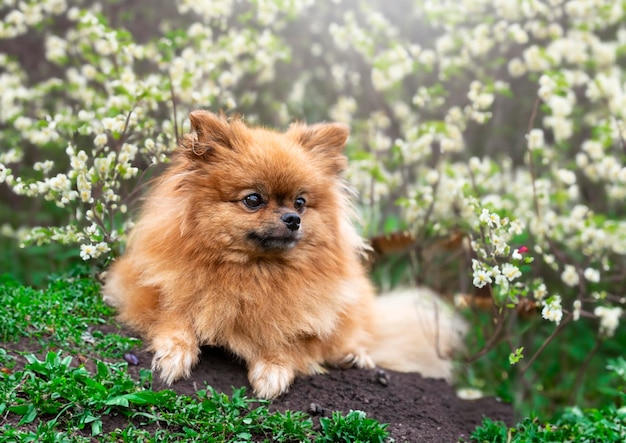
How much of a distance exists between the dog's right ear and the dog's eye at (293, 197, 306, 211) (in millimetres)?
486

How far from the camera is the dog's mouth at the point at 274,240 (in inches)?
141

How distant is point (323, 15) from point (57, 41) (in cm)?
295

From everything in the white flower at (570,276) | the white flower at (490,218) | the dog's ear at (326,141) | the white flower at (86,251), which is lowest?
the white flower at (86,251)

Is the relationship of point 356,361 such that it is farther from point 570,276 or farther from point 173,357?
point 570,276

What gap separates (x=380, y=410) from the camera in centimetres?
365

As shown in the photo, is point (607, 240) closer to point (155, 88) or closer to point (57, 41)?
point (155, 88)

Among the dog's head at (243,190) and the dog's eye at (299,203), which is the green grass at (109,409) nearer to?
the dog's head at (243,190)

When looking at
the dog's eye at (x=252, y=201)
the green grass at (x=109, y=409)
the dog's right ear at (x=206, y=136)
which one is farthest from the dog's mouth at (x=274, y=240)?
the green grass at (x=109, y=409)

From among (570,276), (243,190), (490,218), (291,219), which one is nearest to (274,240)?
(291,219)

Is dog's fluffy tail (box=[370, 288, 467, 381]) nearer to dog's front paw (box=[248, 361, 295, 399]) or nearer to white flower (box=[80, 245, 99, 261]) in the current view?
dog's front paw (box=[248, 361, 295, 399])

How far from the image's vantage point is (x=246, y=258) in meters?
3.69

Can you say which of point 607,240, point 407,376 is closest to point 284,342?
point 407,376

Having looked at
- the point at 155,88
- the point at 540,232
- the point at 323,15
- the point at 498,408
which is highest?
the point at 323,15

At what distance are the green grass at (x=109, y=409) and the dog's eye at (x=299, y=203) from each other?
108 cm
